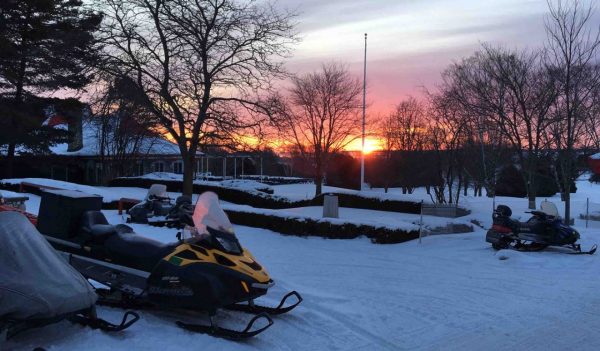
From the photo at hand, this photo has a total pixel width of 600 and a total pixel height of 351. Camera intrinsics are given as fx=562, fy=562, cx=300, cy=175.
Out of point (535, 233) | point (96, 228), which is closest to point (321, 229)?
point (535, 233)

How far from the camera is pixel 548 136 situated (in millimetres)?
21109

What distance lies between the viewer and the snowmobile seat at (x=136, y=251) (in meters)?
5.68

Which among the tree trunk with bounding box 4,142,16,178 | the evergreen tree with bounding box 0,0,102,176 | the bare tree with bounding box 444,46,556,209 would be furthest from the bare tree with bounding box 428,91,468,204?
the tree trunk with bounding box 4,142,16,178

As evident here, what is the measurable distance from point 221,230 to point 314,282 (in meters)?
3.41

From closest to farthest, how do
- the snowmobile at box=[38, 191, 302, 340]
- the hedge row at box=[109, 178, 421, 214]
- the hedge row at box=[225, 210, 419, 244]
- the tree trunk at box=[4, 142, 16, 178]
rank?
the snowmobile at box=[38, 191, 302, 340] → the hedge row at box=[225, 210, 419, 244] → the hedge row at box=[109, 178, 421, 214] → the tree trunk at box=[4, 142, 16, 178]

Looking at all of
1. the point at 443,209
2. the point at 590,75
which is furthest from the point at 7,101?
the point at 590,75

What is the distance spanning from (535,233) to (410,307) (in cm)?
588

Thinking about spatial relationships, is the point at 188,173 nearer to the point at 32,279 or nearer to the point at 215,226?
the point at 215,226

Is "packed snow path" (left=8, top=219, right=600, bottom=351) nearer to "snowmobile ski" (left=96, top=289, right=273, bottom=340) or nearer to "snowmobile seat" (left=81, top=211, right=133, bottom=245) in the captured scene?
"snowmobile ski" (left=96, top=289, right=273, bottom=340)

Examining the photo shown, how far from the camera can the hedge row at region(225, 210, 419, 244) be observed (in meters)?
13.4

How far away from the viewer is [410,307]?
709cm

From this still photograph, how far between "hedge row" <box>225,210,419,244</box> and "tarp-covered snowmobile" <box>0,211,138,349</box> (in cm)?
941

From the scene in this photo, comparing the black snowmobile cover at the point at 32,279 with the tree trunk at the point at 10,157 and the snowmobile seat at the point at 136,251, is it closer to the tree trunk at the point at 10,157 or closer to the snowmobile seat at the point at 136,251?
the snowmobile seat at the point at 136,251

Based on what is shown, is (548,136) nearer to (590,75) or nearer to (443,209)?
(590,75)
